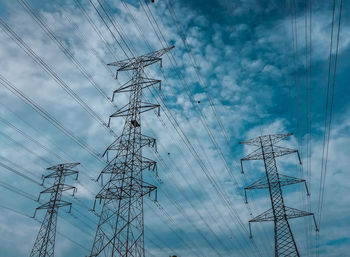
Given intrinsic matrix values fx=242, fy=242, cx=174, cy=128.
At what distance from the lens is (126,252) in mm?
14336

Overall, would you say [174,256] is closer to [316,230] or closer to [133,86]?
[316,230]

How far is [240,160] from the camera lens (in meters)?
26.0

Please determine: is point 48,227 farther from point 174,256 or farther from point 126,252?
point 174,256

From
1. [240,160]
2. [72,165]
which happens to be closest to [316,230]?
[240,160]

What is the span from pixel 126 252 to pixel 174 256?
3474cm

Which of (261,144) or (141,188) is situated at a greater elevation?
(261,144)

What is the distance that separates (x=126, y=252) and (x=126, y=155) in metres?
6.31

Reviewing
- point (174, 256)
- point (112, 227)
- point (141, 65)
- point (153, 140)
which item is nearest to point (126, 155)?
point (153, 140)

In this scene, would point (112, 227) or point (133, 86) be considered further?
point (133, 86)

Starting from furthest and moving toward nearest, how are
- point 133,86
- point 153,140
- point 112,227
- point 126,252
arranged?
1. point 133,86
2. point 153,140
3. point 112,227
4. point 126,252

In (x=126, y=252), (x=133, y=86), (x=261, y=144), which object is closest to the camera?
(x=126, y=252)

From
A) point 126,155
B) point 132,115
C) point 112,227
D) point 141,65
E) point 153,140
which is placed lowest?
point 112,227

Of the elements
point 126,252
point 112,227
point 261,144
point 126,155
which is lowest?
point 126,252

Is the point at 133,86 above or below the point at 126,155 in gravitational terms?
above
